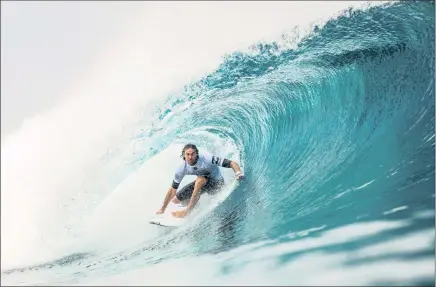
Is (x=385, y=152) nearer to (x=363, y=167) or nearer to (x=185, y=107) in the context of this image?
(x=363, y=167)

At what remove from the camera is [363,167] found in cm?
254

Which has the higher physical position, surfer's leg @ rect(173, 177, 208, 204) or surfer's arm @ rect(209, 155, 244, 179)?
surfer's arm @ rect(209, 155, 244, 179)

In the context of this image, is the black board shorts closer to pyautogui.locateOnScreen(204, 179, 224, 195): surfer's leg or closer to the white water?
pyautogui.locateOnScreen(204, 179, 224, 195): surfer's leg

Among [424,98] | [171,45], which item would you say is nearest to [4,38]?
[171,45]

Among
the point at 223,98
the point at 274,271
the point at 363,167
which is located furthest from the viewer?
the point at 223,98

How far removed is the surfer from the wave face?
3.6 inches

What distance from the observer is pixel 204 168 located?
8.61ft

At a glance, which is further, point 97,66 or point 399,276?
point 97,66

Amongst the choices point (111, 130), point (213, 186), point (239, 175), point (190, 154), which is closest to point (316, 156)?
point (239, 175)

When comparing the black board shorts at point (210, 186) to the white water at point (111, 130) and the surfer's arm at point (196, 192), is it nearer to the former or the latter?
the surfer's arm at point (196, 192)

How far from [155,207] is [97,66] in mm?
846

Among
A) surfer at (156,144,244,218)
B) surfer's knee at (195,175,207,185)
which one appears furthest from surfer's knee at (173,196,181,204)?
surfer's knee at (195,175,207,185)

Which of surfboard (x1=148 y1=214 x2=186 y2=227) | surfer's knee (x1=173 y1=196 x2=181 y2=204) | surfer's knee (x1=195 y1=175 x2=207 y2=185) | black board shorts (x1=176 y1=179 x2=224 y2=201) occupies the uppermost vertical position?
surfer's knee (x1=195 y1=175 x2=207 y2=185)

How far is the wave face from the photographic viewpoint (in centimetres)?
225
